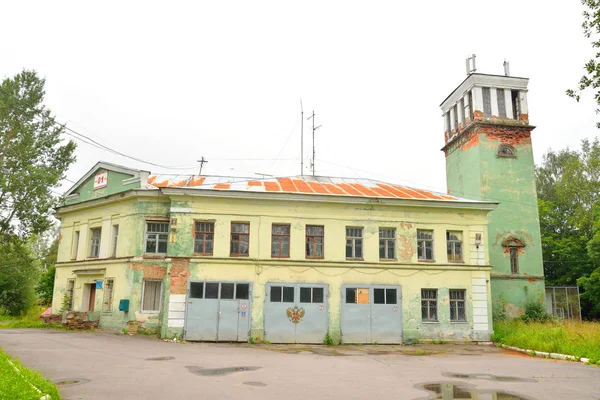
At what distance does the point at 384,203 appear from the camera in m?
21.0

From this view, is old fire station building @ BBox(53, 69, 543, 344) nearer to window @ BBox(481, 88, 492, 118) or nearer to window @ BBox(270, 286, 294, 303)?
window @ BBox(270, 286, 294, 303)

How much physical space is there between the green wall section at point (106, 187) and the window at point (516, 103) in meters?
21.4

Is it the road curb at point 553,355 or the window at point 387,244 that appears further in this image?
the window at point 387,244

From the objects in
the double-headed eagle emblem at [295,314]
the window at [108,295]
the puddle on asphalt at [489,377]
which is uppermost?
the window at [108,295]

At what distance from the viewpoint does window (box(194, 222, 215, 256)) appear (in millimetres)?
19812

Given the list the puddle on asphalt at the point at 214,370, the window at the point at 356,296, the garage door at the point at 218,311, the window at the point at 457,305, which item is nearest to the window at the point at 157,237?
the garage door at the point at 218,311

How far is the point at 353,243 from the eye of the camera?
20.8 meters

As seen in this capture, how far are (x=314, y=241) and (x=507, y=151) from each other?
531 inches

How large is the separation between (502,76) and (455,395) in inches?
911

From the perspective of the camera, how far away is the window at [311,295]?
19.7 m

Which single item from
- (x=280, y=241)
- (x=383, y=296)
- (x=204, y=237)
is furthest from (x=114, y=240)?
(x=383, y=296)

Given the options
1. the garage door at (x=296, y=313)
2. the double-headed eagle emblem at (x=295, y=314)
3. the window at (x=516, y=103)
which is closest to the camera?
the garage door at (x=296, y=313)

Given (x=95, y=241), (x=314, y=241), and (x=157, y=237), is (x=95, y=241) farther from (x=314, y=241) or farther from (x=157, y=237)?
(x=314, y=241)

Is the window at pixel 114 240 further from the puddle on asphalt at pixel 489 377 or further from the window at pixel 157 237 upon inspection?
the puddle on asphalt at pixel 489 377
